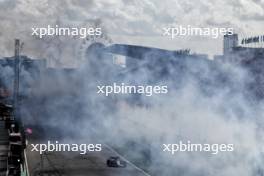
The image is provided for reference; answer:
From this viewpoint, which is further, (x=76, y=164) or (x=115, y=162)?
(x=115, y=162)

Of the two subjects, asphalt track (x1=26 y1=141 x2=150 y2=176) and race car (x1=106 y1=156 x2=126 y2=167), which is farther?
race car (x1=106 y1=156 x2=126 y2=167)

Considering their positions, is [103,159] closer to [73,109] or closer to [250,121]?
[73,109]

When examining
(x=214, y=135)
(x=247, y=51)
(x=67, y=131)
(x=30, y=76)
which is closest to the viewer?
(x=214, y=135)

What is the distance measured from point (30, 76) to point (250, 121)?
585 centimetres

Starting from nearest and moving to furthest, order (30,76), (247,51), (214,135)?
(214,135)
(30,76)
(247,51)

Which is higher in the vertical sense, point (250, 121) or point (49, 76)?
point (49, 76)

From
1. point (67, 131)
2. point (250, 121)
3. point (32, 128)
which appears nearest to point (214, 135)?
point (250, 121)

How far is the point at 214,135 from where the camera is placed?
1366cm

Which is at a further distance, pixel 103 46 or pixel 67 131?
pixel 67 131

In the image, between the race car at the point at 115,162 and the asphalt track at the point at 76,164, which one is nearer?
the asphalt track at the point at 76,164

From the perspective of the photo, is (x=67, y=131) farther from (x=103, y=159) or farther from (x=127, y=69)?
(x=127, y=69)

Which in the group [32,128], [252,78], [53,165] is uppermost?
[252,78]

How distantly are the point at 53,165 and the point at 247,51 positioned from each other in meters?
7.32

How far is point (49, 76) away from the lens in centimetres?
1512
